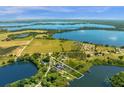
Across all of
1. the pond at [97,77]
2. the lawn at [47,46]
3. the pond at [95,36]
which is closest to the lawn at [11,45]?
the lawn at [47,46]

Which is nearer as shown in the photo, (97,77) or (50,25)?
(97,77)

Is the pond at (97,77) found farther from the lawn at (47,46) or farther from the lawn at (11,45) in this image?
the lawn at (11,45)

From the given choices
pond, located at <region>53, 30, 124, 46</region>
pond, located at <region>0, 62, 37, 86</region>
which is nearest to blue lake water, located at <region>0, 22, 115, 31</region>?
pond, located at <region>53, 30, 124, 46</region>

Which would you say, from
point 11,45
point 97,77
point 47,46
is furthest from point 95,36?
point 11,45

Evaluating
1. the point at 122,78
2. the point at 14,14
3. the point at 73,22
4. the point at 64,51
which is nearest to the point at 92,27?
the point at 73,22

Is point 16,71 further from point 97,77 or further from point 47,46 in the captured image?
point 97,77
